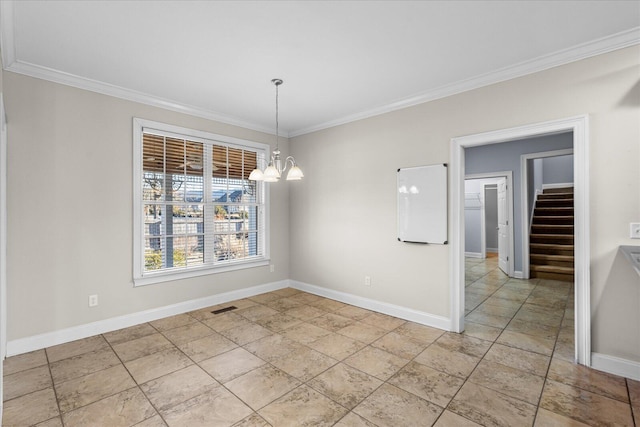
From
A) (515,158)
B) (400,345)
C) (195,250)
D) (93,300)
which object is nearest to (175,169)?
(195,250)

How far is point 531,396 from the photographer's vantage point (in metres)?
2.25

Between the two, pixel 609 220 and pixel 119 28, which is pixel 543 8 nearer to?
pixel 609 220

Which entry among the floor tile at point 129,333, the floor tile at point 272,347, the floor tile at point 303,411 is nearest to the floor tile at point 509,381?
the floor tile at point 303,411

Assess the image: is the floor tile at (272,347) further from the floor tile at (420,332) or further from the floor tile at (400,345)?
the floor tile at (420,332)

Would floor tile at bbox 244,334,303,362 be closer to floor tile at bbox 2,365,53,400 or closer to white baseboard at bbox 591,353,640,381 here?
floor tile at bbox 2,365,53,400

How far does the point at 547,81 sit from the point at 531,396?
270 centimetres

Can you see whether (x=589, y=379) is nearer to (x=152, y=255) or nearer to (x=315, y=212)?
(x=315, y=212)

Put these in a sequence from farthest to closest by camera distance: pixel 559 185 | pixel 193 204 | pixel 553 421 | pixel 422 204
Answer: pixel 559 185, pixel 193 204, pixel 422 204, pixel 553 421

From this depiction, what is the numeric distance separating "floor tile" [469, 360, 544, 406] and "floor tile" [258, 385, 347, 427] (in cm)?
120

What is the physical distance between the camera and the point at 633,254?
7.48ft

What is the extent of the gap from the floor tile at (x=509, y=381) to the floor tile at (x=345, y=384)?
2.78ft

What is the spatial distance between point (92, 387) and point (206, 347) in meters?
0.94

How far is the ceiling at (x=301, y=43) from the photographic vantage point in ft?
7.03

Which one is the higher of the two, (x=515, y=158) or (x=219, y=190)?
(x=515, y=158)
